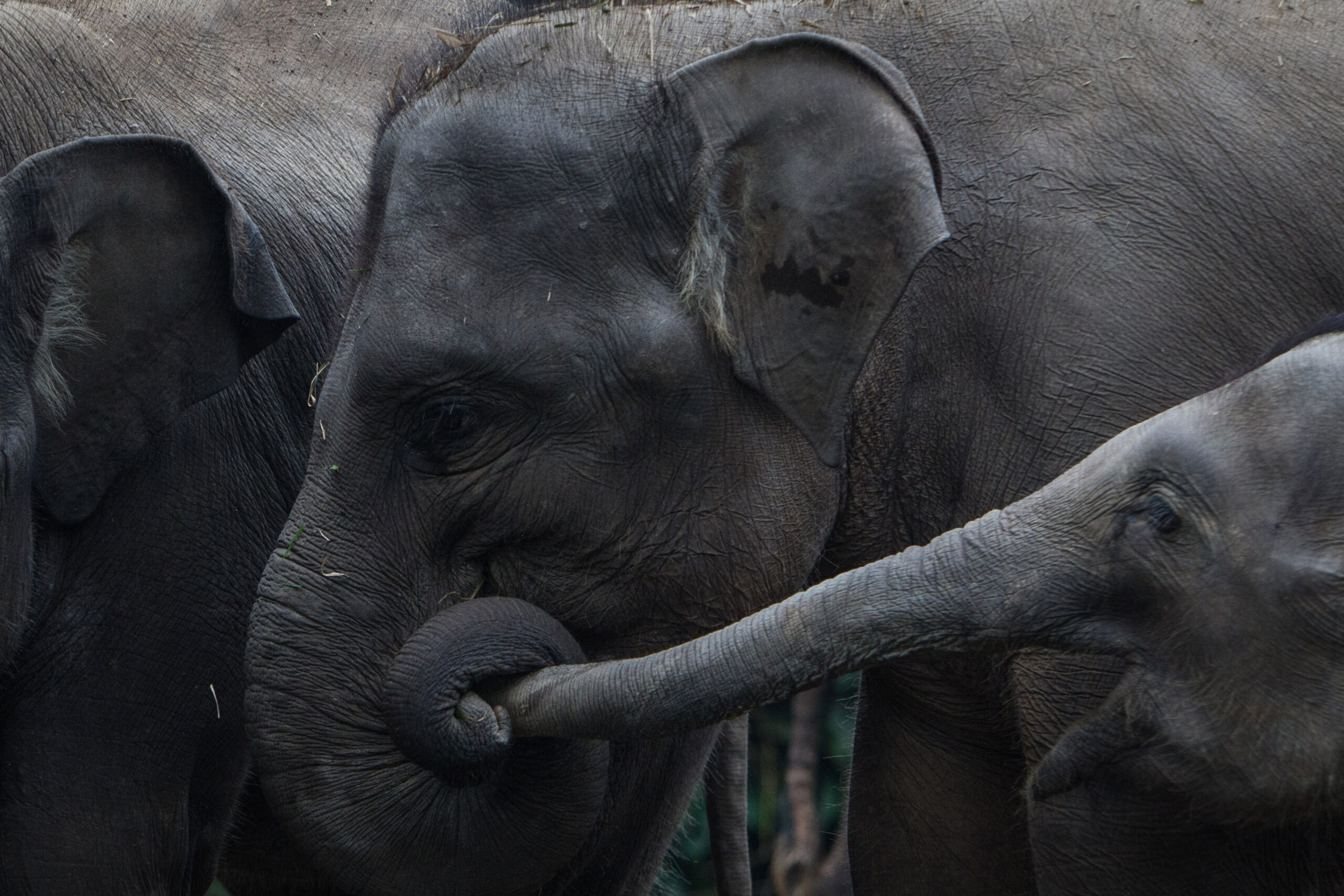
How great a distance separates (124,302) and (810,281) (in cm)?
133

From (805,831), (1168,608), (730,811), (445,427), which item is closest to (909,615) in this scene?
(1168,608)

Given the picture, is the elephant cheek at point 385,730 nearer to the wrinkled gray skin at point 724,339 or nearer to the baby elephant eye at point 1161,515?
the wrinkled gray skin at point 724,339

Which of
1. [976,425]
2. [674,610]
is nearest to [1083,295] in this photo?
[976,425]

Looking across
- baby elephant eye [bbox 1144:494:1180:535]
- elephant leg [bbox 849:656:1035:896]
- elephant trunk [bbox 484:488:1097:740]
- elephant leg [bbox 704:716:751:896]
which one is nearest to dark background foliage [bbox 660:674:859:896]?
elephant leg [bbox 704:716:751:896]

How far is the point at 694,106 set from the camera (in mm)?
2543

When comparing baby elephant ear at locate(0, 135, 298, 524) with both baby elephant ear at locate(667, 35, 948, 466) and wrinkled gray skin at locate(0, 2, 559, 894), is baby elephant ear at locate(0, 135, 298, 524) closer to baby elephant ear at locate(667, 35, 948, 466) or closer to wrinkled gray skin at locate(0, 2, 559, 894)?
wrinkled gray skin at locate(0, 2, 559, 894)

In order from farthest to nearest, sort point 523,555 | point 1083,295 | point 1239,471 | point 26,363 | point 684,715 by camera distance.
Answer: point 26,363, point 523,555, point 1083,295, point 684,715, point 1239,471

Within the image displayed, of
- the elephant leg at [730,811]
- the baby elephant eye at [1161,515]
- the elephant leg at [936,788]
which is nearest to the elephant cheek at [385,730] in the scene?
the elephant leg at [936,788]

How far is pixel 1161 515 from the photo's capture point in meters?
2.07

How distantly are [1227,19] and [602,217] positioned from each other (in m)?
1.00

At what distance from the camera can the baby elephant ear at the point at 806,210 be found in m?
2.44

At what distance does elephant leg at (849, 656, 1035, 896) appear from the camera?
279 cm

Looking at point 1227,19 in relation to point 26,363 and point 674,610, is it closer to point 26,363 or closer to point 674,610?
point 674,610

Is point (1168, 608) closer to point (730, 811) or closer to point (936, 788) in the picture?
point (936, 788)
